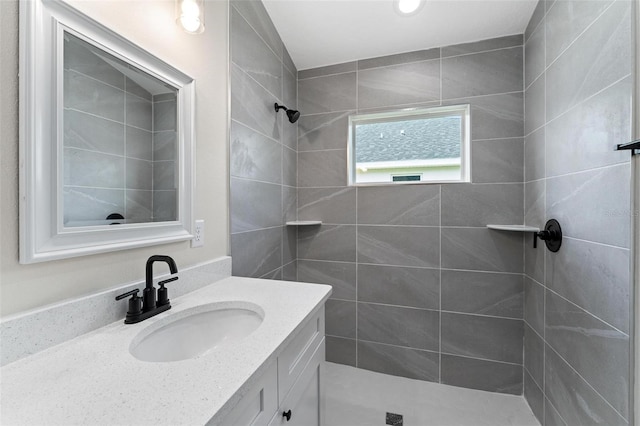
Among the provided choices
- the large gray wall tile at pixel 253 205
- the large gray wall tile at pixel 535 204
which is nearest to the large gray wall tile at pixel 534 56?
the large gray wall tile at pixel 535 204

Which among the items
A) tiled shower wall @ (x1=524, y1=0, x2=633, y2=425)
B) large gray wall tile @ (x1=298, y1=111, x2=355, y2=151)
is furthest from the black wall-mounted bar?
large gray wall tile @ (x1=298, y1=111, x2=355, y2=151)

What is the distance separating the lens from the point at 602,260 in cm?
100

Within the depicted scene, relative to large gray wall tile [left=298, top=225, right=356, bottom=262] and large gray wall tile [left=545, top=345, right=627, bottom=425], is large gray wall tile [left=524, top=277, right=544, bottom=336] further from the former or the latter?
large gray wall tile [left=298, top=225, right=356, bottom=262]

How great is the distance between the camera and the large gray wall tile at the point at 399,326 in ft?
6.13

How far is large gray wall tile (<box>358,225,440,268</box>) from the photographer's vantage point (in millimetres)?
1854

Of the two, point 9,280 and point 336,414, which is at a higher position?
point 9,280

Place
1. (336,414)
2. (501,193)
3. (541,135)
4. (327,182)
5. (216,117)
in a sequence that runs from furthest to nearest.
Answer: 1. (327,182)
2. (501,193)
3. (336,414)
4. (541,135)
5. (216,117)

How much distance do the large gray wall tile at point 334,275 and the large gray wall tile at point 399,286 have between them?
0.07 m

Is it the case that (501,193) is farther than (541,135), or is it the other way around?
(501,193)

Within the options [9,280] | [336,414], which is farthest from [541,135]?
[9,280]

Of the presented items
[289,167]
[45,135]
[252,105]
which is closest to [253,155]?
[252,105]

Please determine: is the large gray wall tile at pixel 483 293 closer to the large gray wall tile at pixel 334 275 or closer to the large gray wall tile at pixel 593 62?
the large gray wall tile at pixel 334 275

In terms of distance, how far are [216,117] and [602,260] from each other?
1.71m

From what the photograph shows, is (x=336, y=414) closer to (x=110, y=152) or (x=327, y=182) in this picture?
(x=327, y=182)
